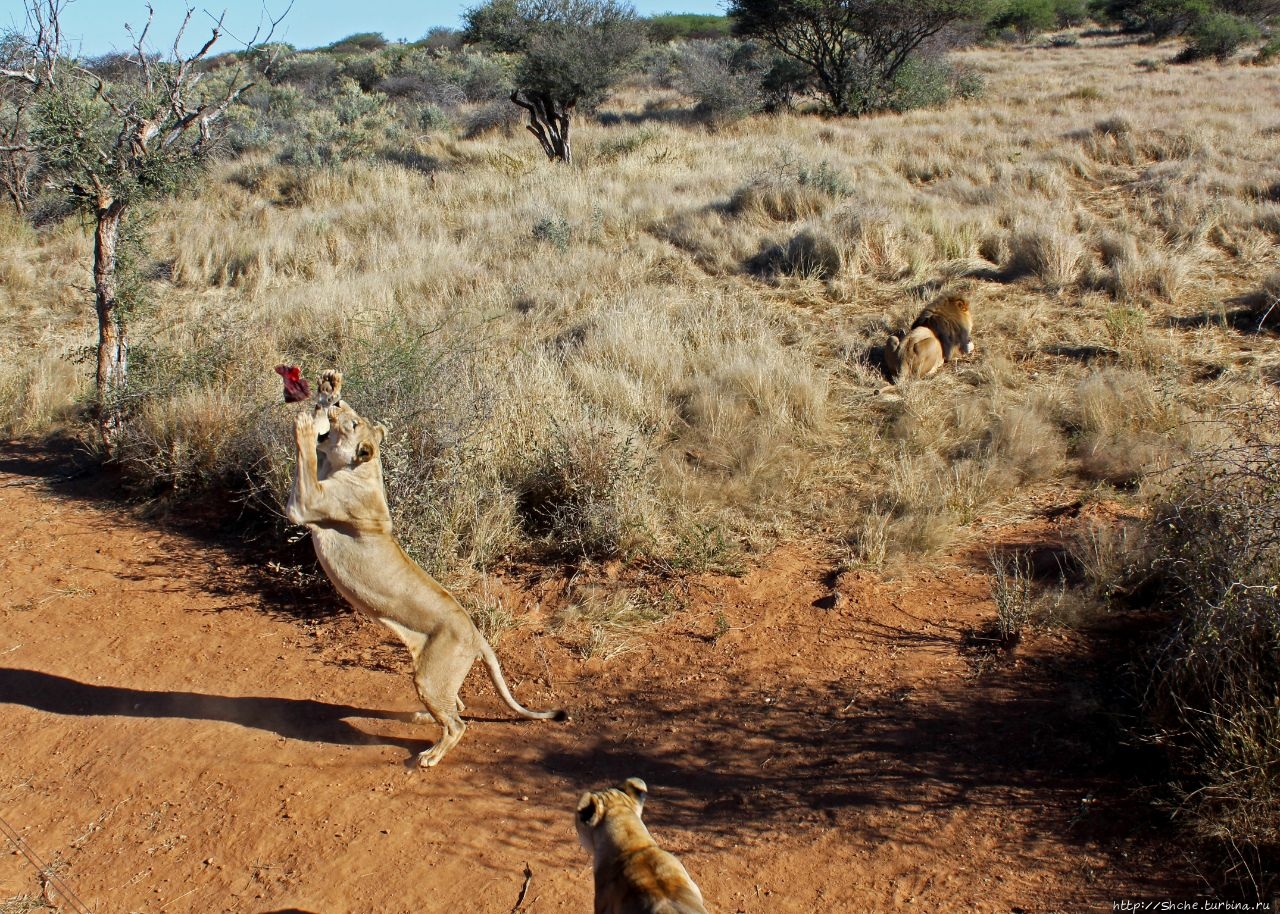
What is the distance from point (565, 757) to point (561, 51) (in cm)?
1896

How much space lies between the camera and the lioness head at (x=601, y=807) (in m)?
3.15

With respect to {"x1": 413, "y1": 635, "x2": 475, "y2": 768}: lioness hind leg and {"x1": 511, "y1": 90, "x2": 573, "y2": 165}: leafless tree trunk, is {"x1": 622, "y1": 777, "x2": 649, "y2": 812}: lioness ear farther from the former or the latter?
{"x1": 511, "y1": 90, "x2": 573, "y2": 165}: leafless tree trunk

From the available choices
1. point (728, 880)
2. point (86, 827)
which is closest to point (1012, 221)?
point (728, 880)

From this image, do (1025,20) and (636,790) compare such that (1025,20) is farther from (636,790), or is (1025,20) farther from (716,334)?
(636,790)

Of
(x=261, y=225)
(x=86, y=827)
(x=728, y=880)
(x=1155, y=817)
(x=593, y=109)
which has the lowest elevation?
(x=86, y=827)

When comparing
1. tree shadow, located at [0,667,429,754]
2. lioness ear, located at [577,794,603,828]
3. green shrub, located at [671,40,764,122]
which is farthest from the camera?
green shrub, located at [671,40,764,122]

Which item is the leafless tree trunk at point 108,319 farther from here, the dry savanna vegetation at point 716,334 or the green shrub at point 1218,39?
the green shrub at point 1218,39

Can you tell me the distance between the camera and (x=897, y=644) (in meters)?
5.27

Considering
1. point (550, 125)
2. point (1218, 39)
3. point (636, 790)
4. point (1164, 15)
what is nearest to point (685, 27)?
point (1164, 15)

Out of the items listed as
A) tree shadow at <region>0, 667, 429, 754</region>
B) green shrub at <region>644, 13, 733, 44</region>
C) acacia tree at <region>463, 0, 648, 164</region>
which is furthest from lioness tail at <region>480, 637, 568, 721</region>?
green shrub at <region>644, 13, 733, 44</region>

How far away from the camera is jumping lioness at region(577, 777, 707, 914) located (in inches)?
111

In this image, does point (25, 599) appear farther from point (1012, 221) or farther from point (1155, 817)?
point (1012, 221)

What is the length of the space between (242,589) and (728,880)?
4.05 meters

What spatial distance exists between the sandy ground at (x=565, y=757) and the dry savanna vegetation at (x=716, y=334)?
0.51 metres
